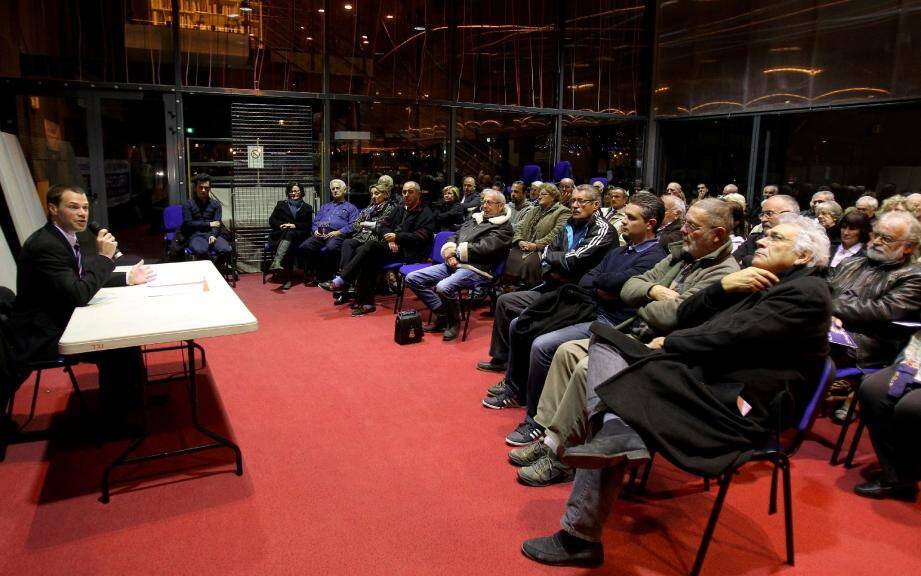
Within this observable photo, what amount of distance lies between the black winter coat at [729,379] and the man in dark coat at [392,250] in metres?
3.94

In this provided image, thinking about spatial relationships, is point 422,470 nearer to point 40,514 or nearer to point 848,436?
point 40,514

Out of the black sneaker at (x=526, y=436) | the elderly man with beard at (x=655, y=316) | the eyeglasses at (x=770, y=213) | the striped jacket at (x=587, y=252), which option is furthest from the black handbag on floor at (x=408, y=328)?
the eyeglasses at (x=770, y=213)

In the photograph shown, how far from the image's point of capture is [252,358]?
4.49 m

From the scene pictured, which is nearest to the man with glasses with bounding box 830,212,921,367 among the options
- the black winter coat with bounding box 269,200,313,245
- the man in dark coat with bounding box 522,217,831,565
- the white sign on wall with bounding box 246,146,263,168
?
the man in dark coat with bounding box 522,217,831,565

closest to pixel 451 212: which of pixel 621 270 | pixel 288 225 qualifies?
pixel 288 225

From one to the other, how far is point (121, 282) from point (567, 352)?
2.53 meters

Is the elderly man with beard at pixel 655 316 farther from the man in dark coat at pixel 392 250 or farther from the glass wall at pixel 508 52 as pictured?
the glass wall at pixel 508 52

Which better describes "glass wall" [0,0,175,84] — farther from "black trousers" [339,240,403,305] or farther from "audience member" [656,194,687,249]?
"audience member" [656,194,687,249]

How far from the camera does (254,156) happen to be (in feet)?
25.6

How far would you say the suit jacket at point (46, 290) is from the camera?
111 inches

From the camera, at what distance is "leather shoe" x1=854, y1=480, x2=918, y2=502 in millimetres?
2635

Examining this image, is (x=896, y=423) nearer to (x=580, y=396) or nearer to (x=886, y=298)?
(x=886, y=298)

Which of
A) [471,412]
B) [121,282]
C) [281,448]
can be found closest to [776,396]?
[471,412]

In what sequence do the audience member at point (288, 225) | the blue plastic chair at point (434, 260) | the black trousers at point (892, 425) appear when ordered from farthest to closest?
the audience member at point (288, 225) → the blue plastic chair at point (434, 260) → the black trousers at point (892, 425)
